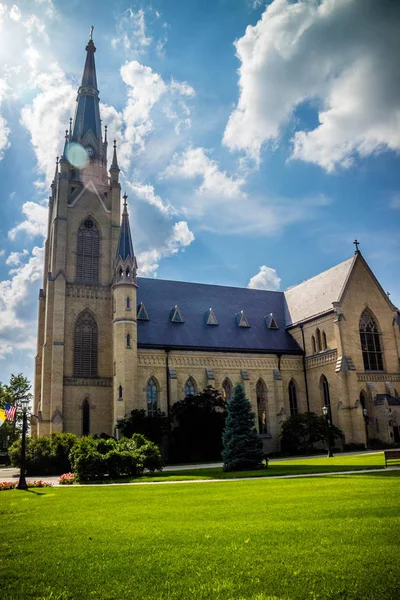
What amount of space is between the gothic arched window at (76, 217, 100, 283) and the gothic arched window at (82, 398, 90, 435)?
10.6 m

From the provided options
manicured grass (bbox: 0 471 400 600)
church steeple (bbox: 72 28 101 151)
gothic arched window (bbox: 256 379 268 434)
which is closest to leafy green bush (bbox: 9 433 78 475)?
gothic arched window (bbox: 256 379 268 434)

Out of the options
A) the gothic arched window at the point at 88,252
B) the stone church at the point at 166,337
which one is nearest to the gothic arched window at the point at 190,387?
the stone church at the point at 166,337

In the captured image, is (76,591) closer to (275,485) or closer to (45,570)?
(45,570)

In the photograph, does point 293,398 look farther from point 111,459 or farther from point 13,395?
point 13,395

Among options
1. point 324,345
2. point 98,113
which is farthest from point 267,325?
point 98,113

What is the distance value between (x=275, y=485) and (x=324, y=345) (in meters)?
30.4

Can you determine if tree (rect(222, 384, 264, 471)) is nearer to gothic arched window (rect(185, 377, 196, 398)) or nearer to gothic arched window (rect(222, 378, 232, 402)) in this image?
gothic arched window (rect(185, 377, 196, 398))

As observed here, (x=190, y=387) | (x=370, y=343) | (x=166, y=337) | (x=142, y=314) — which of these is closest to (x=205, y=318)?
(x=166, y=337)

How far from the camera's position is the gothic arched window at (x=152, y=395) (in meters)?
40.8

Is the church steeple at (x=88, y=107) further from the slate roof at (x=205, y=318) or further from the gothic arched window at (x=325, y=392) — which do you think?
the gothic arched window at (x=325, y=392)

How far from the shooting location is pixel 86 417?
132 feet

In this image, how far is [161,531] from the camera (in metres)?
9.08

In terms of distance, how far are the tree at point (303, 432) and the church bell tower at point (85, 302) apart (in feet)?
45.0

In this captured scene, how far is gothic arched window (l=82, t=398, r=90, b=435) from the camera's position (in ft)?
131
